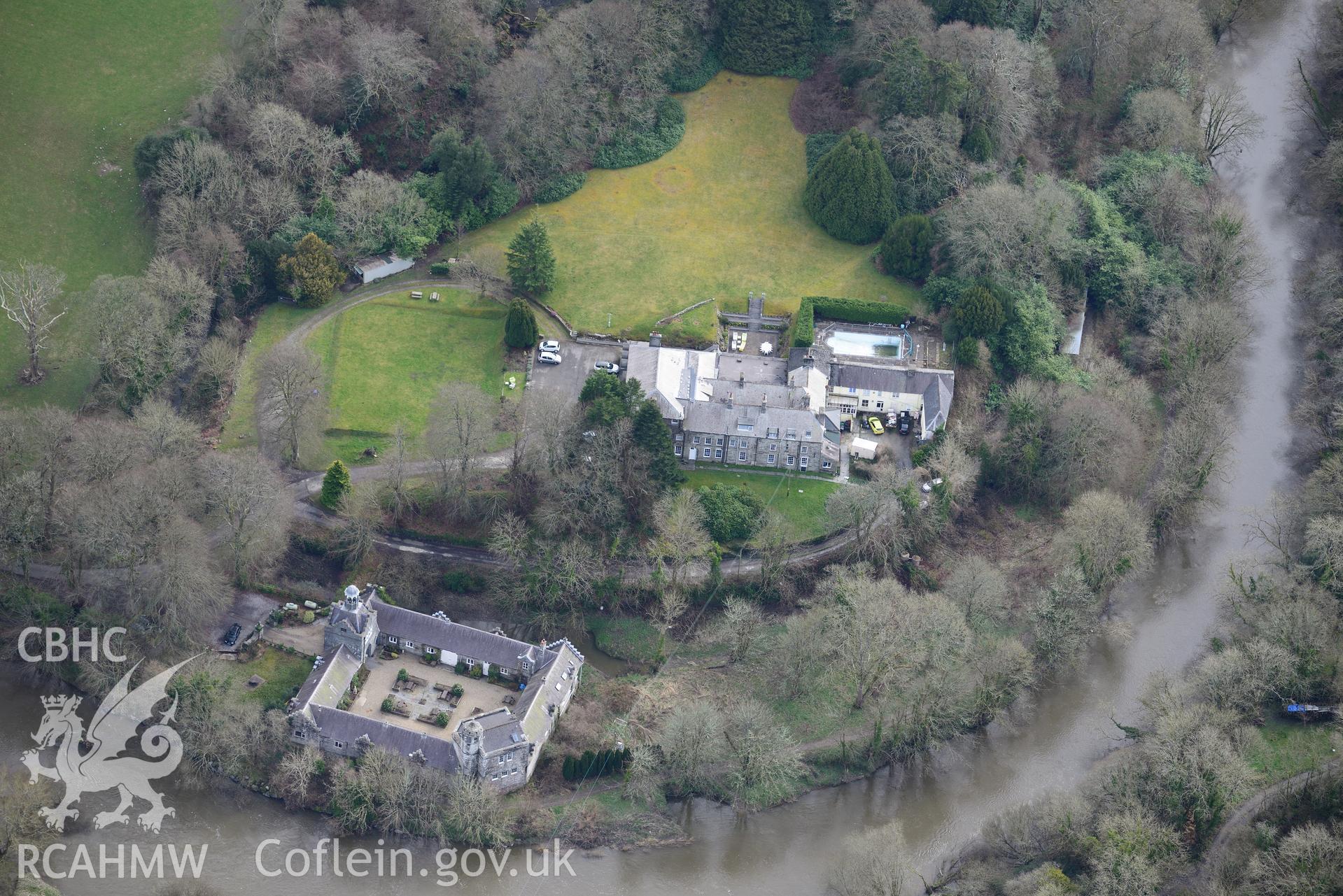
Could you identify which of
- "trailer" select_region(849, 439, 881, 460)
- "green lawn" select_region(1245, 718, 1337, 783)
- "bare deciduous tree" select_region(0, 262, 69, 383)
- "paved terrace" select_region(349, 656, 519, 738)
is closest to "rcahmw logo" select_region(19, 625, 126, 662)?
"paved terrace" select_region(349, 656, 519, 738)

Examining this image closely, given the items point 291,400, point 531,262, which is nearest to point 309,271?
point 291,400

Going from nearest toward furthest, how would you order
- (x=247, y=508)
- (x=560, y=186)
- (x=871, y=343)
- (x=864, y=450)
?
1. (x=247, y=508)
2. (x=864, y=450)
3. (x=871, y=343)
4. (x=560, y=186)

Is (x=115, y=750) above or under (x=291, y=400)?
under

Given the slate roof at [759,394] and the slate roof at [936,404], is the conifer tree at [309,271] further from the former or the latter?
the slate roof at [936,404]

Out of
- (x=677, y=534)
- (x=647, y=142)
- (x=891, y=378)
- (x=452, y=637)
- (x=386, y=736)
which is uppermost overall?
(x=647, y=142)

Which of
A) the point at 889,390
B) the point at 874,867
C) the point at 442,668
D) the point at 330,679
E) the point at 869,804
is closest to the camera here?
the point at 874,867

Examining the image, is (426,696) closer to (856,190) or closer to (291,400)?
(291,400)
